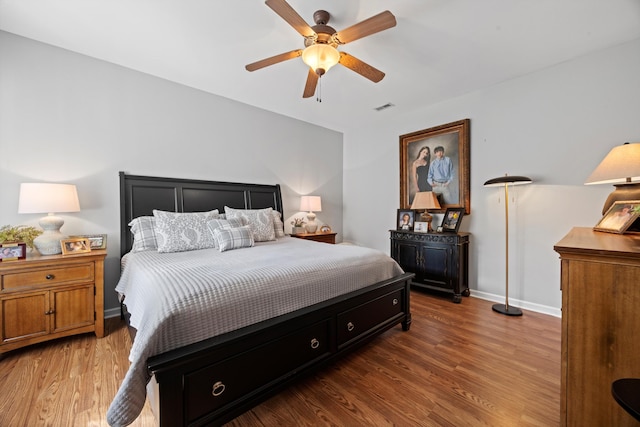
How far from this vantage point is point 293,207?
4.54 metres

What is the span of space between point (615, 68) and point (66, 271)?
5.51 m

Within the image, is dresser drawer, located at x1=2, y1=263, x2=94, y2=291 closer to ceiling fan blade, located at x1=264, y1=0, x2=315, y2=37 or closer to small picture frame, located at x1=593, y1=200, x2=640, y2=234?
ceiling fan blade, located at x1=264, y1=0, x2=315, y2=37

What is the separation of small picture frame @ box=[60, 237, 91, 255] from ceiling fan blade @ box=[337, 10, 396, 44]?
2923mm

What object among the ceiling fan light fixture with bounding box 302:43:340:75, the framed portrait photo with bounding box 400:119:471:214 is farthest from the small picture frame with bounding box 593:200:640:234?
the ceiling fan light fixture with bounding box 302:43:340:75

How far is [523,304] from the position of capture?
10.1ft

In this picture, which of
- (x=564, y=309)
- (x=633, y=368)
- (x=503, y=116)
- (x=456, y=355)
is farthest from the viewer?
(x=503, y=116)

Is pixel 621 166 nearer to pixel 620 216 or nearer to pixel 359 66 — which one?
pixel 620 216

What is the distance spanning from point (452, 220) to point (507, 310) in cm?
123

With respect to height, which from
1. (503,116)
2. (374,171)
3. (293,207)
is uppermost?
(503,116)

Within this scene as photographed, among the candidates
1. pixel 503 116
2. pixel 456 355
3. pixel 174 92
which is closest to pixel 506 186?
pixel 503 116

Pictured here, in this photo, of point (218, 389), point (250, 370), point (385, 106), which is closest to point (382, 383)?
point (250, 370)

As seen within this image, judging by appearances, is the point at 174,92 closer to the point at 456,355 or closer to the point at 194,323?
the point at 194,323

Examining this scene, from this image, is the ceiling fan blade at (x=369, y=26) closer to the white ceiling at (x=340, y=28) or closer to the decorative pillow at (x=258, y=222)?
the white ceiling at (x=340, y=28)

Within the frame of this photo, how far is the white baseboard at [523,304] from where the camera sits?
9.41 feet
